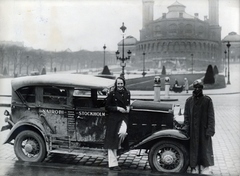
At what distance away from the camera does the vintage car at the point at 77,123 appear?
5570 millimetres

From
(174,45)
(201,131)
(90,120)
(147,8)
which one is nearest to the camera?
(201,131)

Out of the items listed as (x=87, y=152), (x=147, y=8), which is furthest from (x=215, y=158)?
(x=147, y=8)

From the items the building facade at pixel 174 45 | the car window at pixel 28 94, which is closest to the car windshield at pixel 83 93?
the car window at pixel 28 94

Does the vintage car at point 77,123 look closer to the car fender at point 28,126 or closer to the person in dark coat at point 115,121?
the car fender at point 28,126

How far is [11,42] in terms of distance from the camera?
1064 cm

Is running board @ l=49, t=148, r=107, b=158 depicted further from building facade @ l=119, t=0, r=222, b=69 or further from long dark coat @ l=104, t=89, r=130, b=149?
building facade @ l=119, t=0, r=222, b=69

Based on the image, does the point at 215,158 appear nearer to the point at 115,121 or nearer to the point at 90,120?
the point at 115,121

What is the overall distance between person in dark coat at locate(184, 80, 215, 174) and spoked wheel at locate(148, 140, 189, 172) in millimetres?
159

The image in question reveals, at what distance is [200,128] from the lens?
543cm

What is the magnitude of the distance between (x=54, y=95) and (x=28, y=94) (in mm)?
614

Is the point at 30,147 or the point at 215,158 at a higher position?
the point at 30,147

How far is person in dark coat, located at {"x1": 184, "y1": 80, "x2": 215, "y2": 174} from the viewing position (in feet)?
17.6

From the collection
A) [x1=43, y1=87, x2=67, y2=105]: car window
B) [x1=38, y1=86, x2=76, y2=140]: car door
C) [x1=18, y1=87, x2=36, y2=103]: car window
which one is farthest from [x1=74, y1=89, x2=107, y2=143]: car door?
[x1=18, y1=87, x2=36, y2=103]: car window

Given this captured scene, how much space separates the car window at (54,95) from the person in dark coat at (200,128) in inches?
103
